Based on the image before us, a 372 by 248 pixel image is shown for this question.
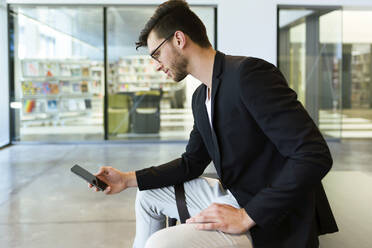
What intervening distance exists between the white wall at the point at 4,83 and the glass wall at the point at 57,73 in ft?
0.47

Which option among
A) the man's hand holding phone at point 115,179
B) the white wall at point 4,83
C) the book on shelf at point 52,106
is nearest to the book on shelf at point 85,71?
the book on shelf at point 52,106

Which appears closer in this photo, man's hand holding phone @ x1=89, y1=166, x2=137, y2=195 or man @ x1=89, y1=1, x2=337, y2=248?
man @ x1=89, y1=1, x2=337, y2=248

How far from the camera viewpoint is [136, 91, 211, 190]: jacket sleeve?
180cm

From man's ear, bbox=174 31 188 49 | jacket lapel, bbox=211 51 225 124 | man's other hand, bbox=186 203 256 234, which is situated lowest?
man's other hand, bbox=186 203 256 234

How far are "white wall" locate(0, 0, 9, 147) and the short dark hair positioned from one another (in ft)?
23.1

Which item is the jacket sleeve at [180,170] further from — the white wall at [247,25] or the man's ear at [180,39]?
the white wall at [247,25]

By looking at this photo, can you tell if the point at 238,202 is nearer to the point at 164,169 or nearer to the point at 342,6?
the point at 164,169

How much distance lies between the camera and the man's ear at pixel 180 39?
152 cm

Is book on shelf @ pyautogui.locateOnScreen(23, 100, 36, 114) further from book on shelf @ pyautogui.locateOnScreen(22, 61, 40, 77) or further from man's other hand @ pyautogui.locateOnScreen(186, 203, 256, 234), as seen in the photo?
man's other hand @ pyautogui.locateOnScreen(186, 203, 256, 234)

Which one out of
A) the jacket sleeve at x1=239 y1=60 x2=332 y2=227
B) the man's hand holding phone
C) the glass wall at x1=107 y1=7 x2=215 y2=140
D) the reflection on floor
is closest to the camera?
the jacket sleeve at x1=239 y1=60 x2=332 y2=227

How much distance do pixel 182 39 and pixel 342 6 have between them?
761 centimetres

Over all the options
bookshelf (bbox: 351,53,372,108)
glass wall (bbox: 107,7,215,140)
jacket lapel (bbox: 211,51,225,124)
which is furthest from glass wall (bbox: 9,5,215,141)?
jacket lapel (bbox: 211,51,225,124)

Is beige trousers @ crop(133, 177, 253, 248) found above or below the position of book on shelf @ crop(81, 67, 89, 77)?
below

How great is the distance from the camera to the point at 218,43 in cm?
805
